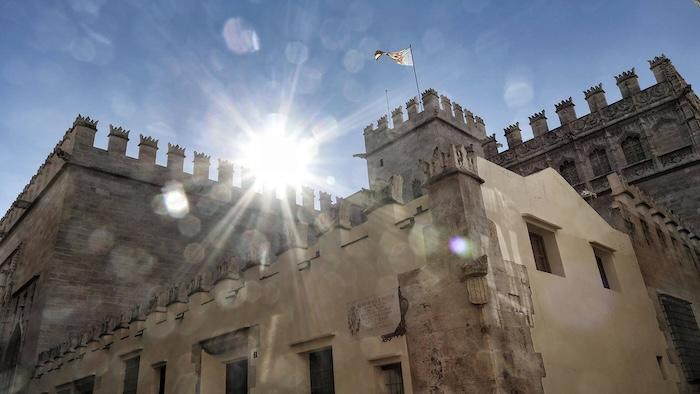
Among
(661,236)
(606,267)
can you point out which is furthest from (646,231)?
(606,267)

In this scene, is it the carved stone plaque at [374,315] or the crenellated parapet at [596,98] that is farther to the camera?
the crenellated parapet at [596,98]

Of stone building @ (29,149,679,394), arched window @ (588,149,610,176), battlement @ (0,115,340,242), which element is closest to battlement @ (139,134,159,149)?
battlement @ (0,115,340,242)

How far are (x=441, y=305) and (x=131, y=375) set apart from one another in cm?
1076

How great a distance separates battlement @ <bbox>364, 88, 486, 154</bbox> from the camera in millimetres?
28469

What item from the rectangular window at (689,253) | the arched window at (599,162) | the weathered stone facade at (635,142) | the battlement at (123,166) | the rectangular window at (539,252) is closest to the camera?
the rectangular window at (539,252)

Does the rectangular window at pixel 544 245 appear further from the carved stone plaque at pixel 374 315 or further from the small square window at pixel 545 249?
the carved stone plaque at pixel 374 315

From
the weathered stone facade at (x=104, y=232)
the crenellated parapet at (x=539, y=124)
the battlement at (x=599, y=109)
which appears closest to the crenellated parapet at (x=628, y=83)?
the battlement at (x=599, y=109)

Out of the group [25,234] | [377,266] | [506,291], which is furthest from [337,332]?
[25,234]

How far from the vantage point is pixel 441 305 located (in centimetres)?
728

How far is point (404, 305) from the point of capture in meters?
7.85

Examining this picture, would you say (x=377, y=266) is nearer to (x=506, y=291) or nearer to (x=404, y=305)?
(x=404, y=305)

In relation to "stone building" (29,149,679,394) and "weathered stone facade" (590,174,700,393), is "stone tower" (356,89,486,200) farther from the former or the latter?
"stone building" (29,149,679,394)

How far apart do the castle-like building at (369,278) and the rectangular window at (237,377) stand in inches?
2.0

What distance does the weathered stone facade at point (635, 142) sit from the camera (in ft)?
73.2
